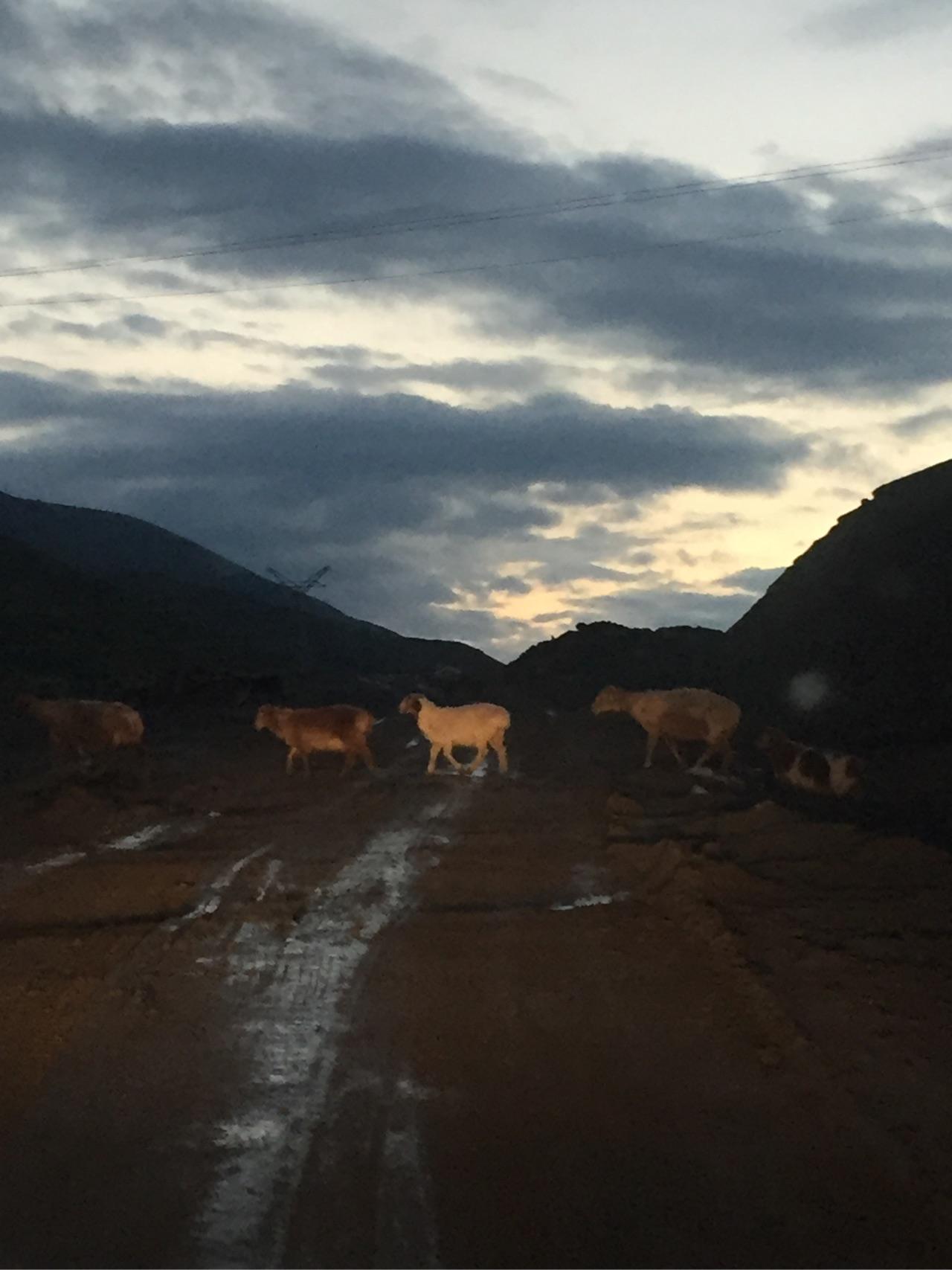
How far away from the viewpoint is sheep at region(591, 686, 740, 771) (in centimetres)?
2692

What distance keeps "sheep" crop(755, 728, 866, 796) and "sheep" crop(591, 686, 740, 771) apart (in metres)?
1.99

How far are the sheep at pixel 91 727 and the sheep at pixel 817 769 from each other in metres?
13.7

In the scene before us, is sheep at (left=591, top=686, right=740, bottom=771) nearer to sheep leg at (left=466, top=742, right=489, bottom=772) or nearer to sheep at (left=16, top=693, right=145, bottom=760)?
sheep leg at (left=466, top=742, right=489, bottom=772)

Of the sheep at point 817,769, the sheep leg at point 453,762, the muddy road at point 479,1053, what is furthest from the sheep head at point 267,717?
the muddy road at point 479,1053

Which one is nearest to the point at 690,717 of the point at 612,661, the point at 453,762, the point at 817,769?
the point at 817,769

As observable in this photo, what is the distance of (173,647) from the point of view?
342 feet

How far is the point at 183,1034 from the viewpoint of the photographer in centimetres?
911

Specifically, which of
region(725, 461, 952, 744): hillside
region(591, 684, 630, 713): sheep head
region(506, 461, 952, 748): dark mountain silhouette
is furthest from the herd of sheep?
region(725, 461, 952, 744): hillside

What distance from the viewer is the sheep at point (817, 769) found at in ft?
73.9

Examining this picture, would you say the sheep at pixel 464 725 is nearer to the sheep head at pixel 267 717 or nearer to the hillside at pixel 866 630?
the sheep head at pixel 267 717

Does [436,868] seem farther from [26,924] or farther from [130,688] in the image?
[130,688]

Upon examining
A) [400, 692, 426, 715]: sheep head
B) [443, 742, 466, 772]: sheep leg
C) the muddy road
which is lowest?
the muddy road

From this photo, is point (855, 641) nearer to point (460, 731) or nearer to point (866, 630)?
point (866, 630)

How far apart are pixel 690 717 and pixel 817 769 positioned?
4438 millimetres
